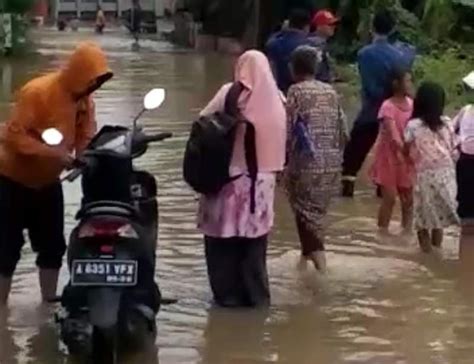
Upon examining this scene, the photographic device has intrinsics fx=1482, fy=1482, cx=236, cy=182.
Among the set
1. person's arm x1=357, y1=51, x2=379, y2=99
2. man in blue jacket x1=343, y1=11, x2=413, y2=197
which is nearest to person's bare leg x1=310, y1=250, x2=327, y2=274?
man in blue jacket x1=343, y1=11, x2=413, y2=197

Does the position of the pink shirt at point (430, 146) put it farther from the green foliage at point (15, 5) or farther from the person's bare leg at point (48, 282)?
the green foliage at point (15, 5)

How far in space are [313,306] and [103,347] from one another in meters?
1.98

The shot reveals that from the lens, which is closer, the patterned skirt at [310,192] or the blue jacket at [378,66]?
the patterned skirt at [310,192]

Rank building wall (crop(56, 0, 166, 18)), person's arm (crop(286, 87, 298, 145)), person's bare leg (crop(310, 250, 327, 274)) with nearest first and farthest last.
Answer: person's arm (crop(286, 87, 298, 145)), person's bare leg (crop(310, 250, 327, 274)), building wall (crop(56, 0, 166, 18))

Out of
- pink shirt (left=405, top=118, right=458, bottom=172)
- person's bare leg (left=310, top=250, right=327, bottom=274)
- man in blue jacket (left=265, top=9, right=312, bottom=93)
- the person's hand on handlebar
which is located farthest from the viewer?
man in blue jacket (left=265, top=9, right=312, bottom=93)

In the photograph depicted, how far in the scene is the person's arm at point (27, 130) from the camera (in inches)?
316

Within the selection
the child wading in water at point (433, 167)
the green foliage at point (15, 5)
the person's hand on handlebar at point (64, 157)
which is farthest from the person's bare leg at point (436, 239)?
the green foliage at point (15, 5)

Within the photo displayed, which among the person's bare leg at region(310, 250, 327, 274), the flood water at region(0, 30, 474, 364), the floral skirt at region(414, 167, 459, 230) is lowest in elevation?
the flood water at region(0, 30, 474, 364)

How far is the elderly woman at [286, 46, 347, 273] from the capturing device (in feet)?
31.4

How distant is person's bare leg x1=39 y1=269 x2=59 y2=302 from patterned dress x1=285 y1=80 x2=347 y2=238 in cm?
182

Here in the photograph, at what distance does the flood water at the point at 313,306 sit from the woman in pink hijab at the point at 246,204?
7.3 inches

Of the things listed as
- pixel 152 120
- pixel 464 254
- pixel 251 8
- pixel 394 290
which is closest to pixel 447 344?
pixel 394 290

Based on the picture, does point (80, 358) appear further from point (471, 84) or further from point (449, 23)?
point (449, 23)

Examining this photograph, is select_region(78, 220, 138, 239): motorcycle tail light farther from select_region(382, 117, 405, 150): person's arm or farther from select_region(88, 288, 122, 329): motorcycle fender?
select_region(382, 117, 405, 150): person's arm
